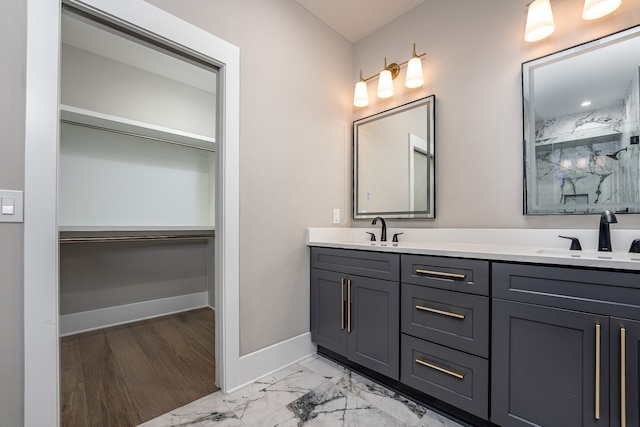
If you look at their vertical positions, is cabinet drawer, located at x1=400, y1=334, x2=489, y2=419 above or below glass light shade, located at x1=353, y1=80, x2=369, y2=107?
below

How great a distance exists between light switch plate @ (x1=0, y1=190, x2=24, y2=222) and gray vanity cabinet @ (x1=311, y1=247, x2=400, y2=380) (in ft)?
5.16

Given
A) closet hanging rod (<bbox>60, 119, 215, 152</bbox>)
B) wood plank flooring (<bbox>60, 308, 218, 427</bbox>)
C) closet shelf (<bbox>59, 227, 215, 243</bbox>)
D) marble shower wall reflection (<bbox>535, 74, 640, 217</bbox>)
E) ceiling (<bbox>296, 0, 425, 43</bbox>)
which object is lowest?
wood plank flooring (<bbox>60, 308, 218, 427</bbox>)

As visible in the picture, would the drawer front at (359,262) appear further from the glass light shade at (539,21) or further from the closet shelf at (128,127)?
the closet shelf at (128,127)

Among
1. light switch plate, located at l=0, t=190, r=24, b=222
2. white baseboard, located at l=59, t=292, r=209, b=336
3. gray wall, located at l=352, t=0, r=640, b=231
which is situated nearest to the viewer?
light switch plate, located at l=0, t=190, r=24, b=222

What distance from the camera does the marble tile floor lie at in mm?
1438

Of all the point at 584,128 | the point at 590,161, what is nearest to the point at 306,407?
the point at 590,161

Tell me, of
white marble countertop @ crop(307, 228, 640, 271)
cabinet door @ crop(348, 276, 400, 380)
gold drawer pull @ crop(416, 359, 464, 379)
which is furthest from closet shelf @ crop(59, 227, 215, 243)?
gold drawer pull @ crop(416, 359, 464, 379)

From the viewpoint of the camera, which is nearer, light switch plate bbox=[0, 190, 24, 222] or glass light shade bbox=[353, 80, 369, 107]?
light switch plate bbox=[0, 190, 24, 222]

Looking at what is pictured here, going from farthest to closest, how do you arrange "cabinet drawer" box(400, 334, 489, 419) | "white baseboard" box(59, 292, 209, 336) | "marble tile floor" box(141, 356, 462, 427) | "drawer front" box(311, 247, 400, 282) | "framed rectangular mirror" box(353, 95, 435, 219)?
"white baseboard" box(59, 292, 209, 336)
"framed rectangular mirror" box(353, 95, 435, 219)
"drawer front" box(311, 247, 400, 282)
"marble tile floor" box(141, 356, 462, 427)
"cabinet drawer" box(400, 334, 489, 419)

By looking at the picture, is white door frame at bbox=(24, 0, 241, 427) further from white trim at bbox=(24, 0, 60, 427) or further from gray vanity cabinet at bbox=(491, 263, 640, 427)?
gray vanity cabinet at bbox=(491, 263, 640, 427)

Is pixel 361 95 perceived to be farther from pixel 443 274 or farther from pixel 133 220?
pixel 133 220

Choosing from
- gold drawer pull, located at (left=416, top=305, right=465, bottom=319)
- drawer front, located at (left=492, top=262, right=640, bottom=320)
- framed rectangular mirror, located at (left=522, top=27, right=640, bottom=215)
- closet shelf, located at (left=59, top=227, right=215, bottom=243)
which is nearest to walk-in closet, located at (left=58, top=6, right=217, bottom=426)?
closet shelf, located at (left=59, top=227, right=215, bottom=243)

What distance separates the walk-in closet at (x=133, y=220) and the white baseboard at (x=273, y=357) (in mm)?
236

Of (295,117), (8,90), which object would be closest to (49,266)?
(8,90)
